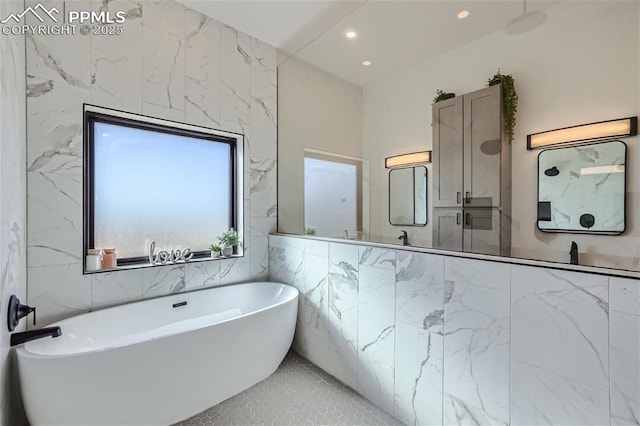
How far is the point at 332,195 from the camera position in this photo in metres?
2.49

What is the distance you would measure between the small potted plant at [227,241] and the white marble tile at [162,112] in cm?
112

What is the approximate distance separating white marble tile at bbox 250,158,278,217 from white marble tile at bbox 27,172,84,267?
4.58 feet

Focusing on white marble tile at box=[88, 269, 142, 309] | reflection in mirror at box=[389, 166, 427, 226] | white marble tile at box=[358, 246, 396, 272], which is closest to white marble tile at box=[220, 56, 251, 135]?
white marble tile at box=[88, 269, 142, 309]

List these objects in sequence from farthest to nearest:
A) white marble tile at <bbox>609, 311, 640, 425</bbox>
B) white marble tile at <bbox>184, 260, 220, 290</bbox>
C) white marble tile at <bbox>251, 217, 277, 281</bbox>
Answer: white marble tile at <bbox>251, 217, 277, 281</bbox>, white marble tile at <bbox>184, 260, 220, 290</bbox>, white marble tile at <bbox>609, 311, 640, 425</bbox>

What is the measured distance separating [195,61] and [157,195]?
128 cm

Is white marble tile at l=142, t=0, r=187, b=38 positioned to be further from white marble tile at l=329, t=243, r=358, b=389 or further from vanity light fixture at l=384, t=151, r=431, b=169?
white marble tile at l=329, t=243, r=358, b=389

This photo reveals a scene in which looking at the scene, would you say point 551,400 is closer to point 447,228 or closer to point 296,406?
point 447,228

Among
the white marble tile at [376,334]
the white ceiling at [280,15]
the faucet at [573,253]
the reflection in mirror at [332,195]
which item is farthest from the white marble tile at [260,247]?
the faucet at [573,253]

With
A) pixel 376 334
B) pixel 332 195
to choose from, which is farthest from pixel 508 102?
pixel 376 334

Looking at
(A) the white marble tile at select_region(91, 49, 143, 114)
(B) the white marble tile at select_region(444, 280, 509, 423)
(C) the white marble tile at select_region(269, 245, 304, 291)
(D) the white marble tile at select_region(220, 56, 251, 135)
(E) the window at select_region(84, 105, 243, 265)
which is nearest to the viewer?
(B) the white marble tile at select_region(444, 280, 509, 423)

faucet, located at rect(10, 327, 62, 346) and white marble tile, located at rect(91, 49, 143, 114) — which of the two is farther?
white marble tile, located at rect(91, 49, 143, 114)

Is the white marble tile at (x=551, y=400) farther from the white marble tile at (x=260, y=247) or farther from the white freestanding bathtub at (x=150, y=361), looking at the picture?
the white marble tile at (x=260, y=247)

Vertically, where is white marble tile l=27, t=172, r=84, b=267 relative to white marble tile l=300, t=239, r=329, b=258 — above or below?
above

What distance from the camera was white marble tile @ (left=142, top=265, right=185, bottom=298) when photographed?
2250mm
